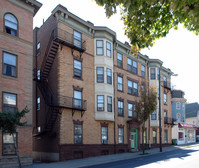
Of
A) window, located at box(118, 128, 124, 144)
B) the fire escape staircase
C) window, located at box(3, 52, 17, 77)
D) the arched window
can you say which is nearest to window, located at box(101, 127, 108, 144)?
window, located at box(118, 128, 124, 144)

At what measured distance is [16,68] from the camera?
782 inches

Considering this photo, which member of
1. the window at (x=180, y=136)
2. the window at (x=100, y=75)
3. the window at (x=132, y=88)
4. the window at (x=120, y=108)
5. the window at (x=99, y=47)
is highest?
the window at (x=99, y=47)

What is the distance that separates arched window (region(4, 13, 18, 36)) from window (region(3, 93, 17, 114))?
16.4 ft

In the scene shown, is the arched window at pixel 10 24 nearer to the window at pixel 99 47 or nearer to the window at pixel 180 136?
the window at pixel 99 47

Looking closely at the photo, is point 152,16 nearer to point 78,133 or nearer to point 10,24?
point 10,24

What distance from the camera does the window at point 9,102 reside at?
18.8m

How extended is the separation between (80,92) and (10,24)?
9615mm

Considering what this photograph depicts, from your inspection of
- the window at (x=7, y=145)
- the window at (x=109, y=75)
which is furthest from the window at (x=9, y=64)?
the window at (x=109, y=75)

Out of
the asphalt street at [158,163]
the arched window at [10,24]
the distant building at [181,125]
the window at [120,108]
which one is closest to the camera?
the asphalt street at [158,163]

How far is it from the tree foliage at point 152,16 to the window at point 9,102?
503 inches

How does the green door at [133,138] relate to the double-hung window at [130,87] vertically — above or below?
below

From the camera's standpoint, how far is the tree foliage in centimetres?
652

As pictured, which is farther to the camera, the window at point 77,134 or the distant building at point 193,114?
the distant building at point 193,114

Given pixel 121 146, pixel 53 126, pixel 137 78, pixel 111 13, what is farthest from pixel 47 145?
pixel 111 13
